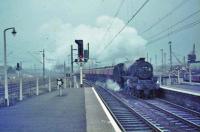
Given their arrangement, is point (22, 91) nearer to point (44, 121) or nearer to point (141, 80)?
point (141, 80)

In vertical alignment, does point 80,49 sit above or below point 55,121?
above

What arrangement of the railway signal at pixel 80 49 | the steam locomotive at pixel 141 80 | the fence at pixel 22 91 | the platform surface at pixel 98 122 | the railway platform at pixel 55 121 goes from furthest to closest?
the railway signal at pixel 80 49, the steam locomotive at pixel 141 80, the fence at pixel 22 91, the railway platform at pixel 55 121, the platform surface at pixel 98 122

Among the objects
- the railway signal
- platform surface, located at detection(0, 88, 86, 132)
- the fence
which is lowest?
platform surface, located at detection(0, 88, 86, 132)

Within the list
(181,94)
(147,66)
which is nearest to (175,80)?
(147,66)

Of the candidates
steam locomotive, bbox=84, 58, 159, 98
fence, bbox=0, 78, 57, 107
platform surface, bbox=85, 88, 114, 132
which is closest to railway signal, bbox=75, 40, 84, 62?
fence, bbox=0, 78, 57, 107

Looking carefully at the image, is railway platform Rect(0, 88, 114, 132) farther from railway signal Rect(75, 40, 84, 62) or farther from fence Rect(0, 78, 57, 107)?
railway signal Rect(75, 40, 84, 62)

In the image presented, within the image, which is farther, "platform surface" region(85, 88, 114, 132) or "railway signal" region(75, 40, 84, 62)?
"railway signal" region(75, 40, 84, 62)

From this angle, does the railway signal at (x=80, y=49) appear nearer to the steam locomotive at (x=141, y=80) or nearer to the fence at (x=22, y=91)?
the fence at (x=22, y=91)

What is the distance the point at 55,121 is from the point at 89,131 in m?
2.56

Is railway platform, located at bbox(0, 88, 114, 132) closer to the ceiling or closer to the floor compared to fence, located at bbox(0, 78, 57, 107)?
closer to the floor

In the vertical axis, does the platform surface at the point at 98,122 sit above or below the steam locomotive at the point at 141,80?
below

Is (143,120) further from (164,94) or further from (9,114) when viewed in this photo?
(164,94)

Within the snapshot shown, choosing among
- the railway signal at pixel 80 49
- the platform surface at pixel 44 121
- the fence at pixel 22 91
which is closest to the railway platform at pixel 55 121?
the platform surface at pixel 44 121

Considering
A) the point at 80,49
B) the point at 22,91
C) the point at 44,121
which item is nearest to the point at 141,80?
the point at 80,49
